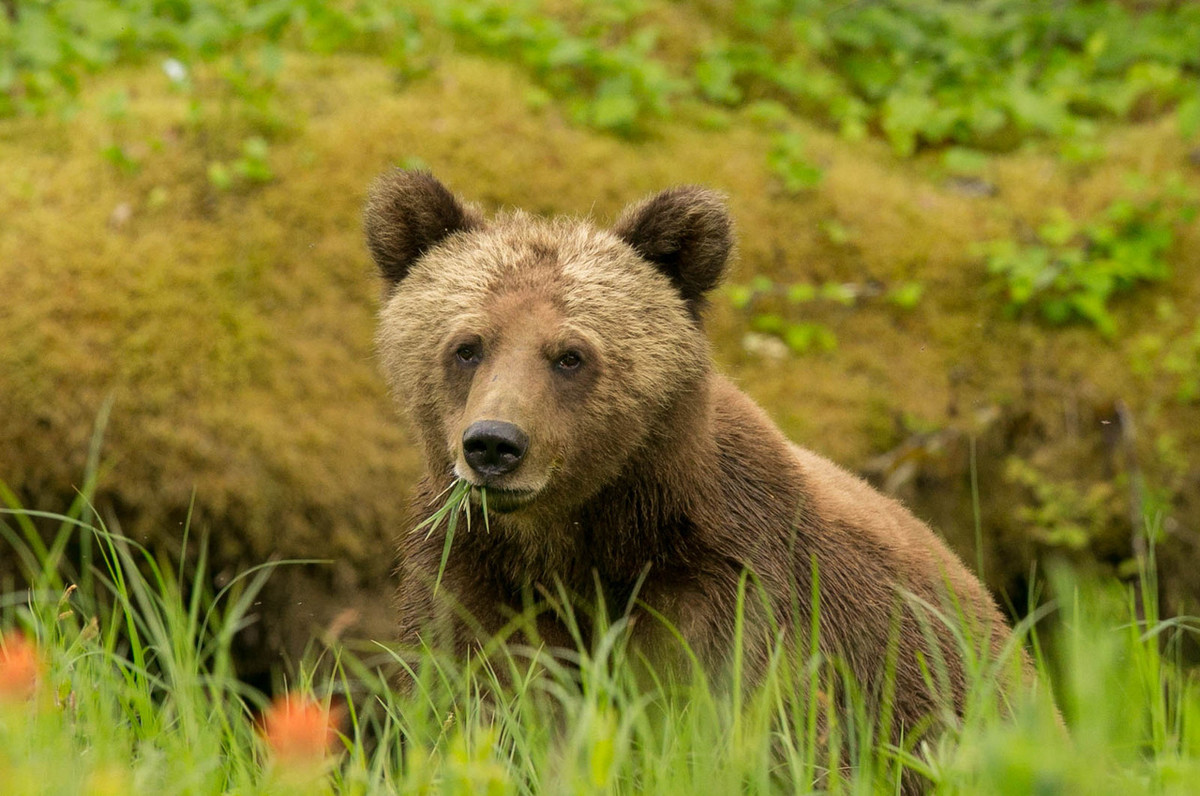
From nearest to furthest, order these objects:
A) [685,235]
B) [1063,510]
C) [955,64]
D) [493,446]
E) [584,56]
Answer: [493,446]
[685,235]
[1063,510]
[584,56]
[955,64]

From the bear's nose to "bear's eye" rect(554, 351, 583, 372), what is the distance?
0.42 meters

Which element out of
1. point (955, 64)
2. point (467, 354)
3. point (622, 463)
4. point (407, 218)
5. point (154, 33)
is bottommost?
point (622, 463)

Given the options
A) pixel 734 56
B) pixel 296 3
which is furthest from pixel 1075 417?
pixel 296 3

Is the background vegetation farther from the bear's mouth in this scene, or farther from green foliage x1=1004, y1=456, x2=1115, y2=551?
the bear's mouth

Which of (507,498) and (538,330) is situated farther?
(538,330)

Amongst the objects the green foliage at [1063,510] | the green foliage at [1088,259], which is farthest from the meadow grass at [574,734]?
the green foliage at [1088,259]

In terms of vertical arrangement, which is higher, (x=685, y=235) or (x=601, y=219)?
(x=685, y=235)

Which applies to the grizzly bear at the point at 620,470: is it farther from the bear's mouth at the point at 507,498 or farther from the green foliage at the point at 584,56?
the green foliage at the point at 584,56

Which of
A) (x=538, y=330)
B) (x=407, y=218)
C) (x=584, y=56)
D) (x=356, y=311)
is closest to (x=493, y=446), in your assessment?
(x=538, y=330)

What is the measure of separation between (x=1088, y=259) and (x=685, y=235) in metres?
4.12

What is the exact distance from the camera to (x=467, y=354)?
13.1 ft

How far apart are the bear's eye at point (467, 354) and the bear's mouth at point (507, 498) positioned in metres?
0.46

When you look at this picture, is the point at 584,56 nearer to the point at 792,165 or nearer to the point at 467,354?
the point at 792,165

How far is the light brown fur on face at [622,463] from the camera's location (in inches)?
152
